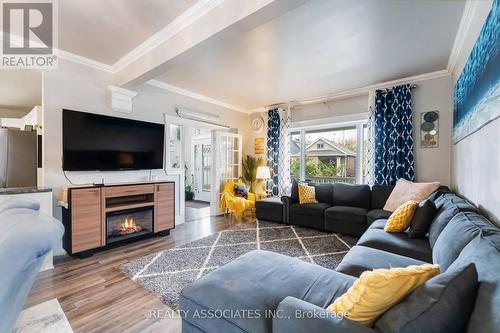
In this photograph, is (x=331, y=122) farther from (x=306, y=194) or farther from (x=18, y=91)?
Answer: (x=18, y=91)

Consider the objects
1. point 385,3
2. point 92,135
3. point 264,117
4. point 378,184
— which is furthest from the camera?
point 264,117

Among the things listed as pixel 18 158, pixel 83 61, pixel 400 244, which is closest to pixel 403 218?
pixel 400 244

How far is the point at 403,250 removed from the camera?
1885 millimetres

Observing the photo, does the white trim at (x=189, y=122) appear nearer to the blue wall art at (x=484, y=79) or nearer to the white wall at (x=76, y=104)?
the white wall at (x=76, y=104)

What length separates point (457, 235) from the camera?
1.31 metres

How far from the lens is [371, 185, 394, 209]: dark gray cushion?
11.8 feet

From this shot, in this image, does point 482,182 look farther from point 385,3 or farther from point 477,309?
point 385,3

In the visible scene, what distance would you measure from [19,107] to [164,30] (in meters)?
4.85

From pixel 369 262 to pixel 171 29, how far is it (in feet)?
9.02

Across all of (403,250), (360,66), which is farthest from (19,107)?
(403,250)

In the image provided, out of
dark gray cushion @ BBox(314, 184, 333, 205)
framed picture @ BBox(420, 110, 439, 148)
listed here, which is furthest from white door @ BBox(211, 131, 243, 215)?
framed picture @ BBox(420, 110, 439, 148)

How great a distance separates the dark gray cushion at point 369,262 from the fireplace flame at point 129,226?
2860 millimetres

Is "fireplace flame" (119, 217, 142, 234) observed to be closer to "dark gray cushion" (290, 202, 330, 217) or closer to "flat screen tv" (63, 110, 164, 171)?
"flat screen tv" (63, 110, 164, 171)

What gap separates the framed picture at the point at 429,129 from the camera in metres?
3.51
